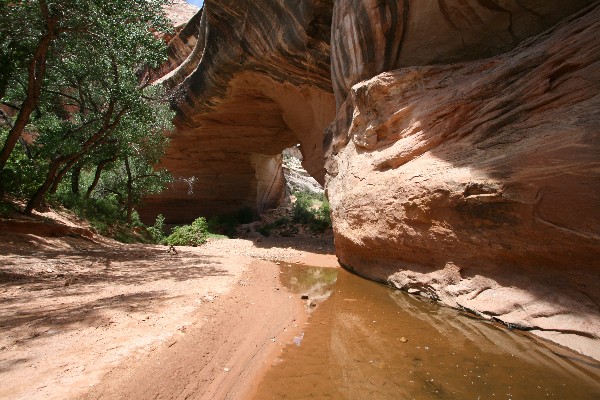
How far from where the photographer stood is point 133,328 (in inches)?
123

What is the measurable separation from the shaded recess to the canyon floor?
8.29m

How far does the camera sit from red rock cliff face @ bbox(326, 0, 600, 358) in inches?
153

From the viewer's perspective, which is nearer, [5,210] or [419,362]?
[419,362]

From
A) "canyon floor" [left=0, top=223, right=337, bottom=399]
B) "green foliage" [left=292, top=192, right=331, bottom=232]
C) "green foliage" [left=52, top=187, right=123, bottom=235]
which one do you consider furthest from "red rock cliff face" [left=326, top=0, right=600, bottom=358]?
"green foliage" [left=292, top=192, right=331, bottom=232]

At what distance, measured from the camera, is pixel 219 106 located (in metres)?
15.8

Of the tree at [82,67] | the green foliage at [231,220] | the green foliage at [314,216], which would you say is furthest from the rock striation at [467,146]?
the green foliage at [231,220]

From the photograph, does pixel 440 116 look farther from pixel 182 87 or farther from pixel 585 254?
pixel 182 87

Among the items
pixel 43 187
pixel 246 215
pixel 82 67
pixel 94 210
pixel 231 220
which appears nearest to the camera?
pixel 43 187

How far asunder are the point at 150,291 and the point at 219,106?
1258 centimetres

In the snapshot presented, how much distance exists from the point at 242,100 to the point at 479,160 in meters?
12.6

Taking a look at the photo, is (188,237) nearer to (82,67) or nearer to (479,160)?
(82,67)

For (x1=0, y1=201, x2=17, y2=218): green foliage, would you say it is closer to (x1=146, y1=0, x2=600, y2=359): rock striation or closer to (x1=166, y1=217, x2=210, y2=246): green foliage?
(x1=166, y1=217, x2=210, y2=246): green foliage

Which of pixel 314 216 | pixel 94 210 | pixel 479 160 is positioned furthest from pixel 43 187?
pixel 314 216

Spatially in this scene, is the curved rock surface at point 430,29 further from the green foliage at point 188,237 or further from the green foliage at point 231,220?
the green foliage at point 231,220
